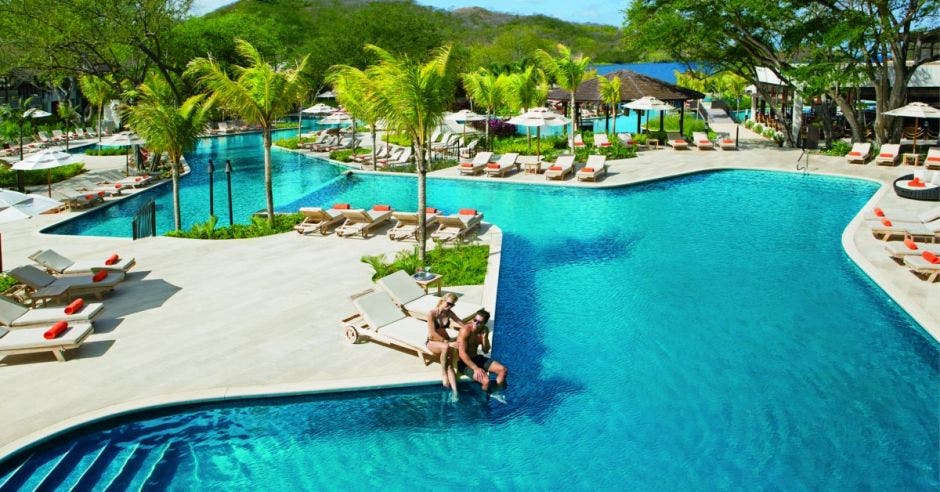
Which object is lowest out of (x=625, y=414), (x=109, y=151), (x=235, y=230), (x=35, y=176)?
(x=625, y=414)

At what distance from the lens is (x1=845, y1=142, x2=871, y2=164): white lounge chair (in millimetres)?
27438

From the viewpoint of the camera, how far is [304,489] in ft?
26.1

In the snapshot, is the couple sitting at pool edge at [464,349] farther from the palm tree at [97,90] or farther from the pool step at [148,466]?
the palm tree at [97,90]

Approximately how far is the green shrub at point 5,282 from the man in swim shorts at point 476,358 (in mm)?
9730

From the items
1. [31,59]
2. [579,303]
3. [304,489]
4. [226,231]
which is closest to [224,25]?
[31,59]

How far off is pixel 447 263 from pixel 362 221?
4.17m

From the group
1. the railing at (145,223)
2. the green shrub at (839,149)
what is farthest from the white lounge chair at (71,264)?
the green shrub at (839,149)

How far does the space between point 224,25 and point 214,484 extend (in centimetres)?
6313

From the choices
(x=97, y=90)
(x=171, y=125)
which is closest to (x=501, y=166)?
(x=171, y=125)

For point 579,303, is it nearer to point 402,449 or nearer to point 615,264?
point 615,264

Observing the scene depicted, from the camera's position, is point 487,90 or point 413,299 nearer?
point 413,299

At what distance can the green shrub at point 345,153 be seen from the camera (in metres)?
32.8

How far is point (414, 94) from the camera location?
14188 mm

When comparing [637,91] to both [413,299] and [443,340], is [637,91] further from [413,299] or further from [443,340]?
[443,340]
